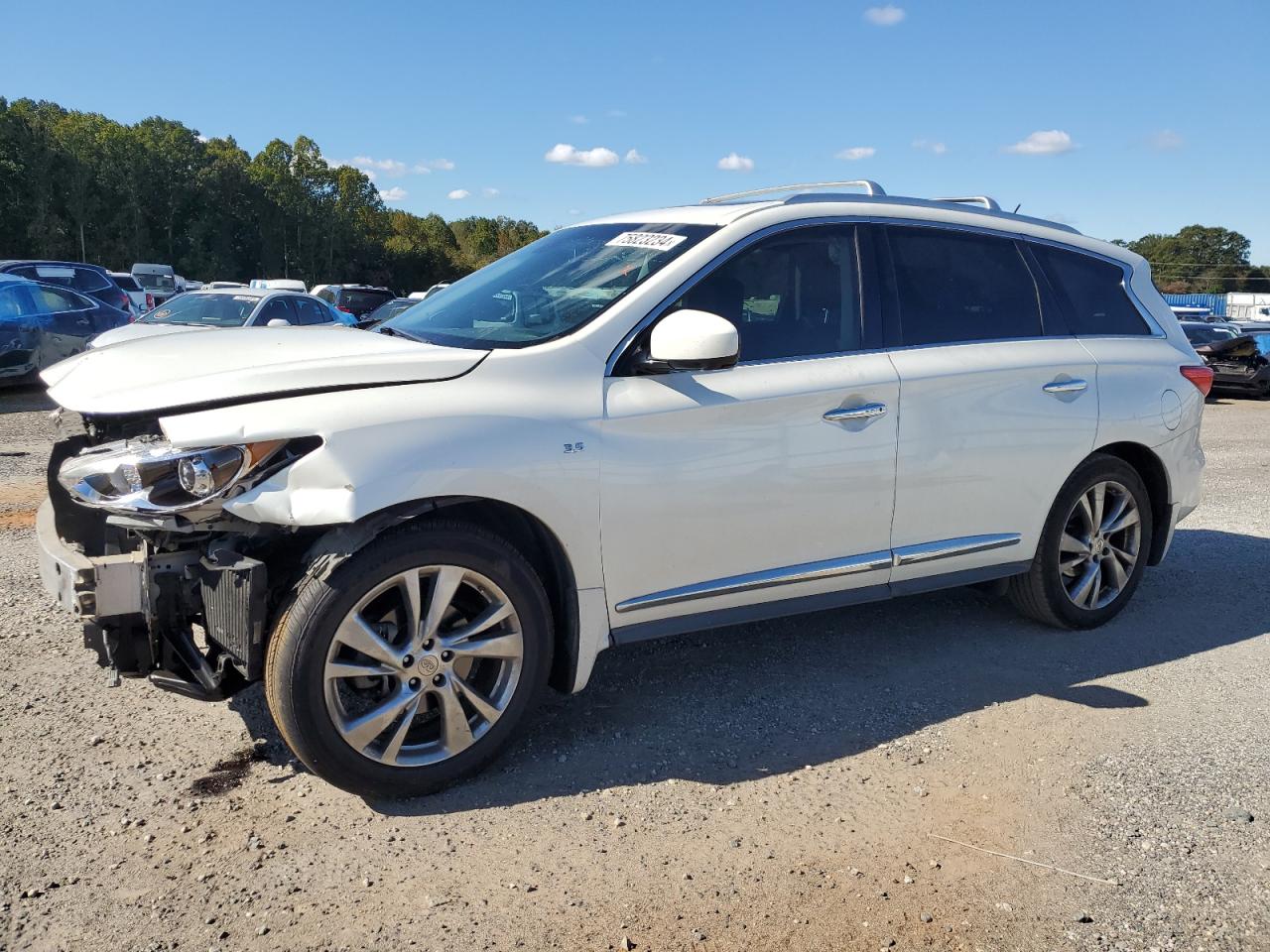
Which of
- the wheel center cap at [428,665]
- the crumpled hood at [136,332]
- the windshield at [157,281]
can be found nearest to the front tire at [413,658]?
the wheel center cap at [428,665]

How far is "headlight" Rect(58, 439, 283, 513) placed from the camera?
2939 millimetres

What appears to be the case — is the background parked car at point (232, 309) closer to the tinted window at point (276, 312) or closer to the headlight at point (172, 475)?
the tinted window at point (276, 312)

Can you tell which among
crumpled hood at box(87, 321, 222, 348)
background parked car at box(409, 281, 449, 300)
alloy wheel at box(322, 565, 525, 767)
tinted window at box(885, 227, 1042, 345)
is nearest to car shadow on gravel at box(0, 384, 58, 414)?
background parked car at box(409, 281, 449, 300)

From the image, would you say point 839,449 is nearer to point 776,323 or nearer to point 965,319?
point 776,323

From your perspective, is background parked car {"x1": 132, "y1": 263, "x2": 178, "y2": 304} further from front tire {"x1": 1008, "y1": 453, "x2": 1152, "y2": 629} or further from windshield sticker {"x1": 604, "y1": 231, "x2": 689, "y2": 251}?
front tire {"x1": 1008, "y1": 453, "x2": 1152, "y2": 629}

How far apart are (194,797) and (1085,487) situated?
3.92m

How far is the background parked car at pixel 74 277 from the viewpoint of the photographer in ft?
55.1

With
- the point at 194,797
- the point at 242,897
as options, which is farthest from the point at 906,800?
the point at 194,797

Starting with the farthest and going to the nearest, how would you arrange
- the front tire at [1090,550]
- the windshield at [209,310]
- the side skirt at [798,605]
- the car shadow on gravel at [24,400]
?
the windshield at [209,310] → the car shadow on gravel at [24,400] → the front tire at [1090,550] → the side skirt at [798,605]

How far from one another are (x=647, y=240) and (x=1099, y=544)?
2685mm

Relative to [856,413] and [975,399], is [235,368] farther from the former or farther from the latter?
[975,399]

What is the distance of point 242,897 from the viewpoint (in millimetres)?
2699

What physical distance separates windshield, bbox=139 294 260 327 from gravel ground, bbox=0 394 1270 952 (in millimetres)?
9495

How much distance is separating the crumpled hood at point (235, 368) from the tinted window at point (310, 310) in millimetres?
10981
